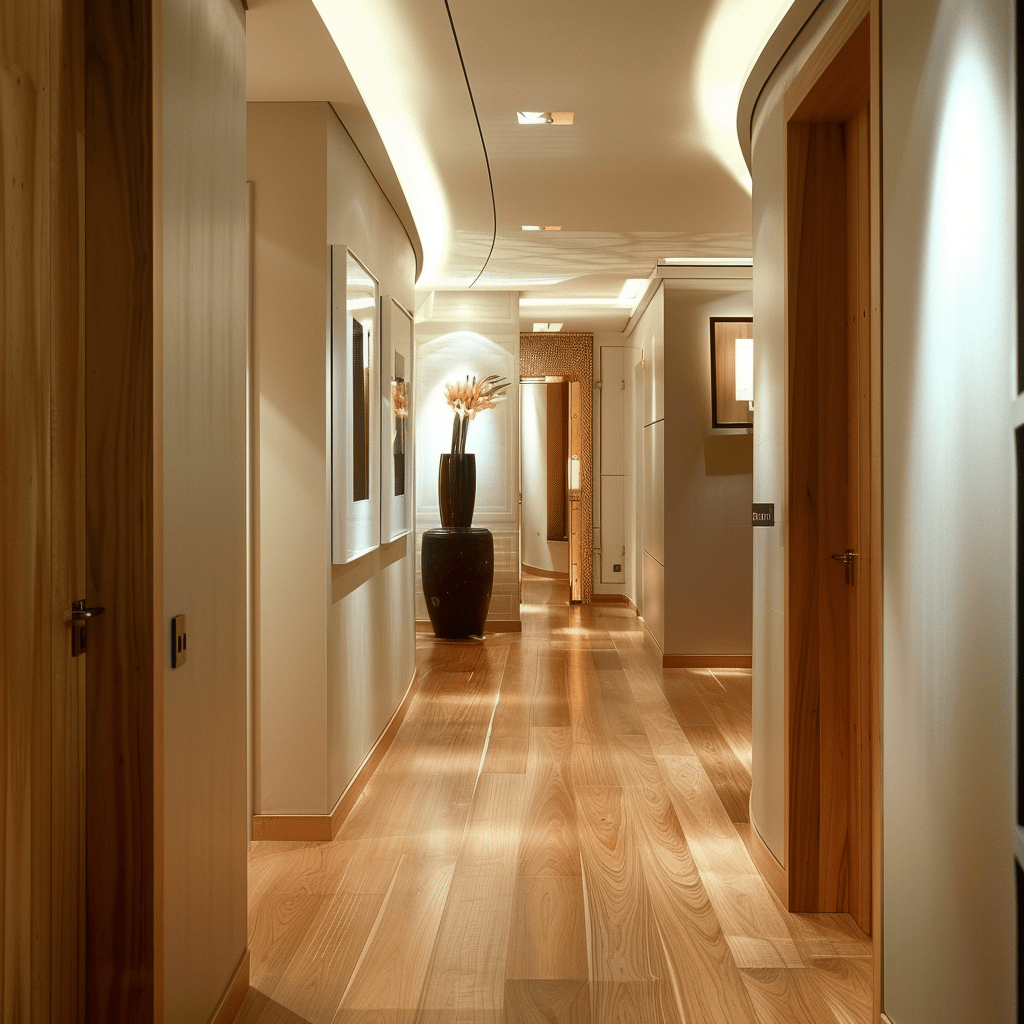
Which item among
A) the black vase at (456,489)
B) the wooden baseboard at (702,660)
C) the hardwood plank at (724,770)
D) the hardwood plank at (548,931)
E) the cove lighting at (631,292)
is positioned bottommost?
the hardwood plank at (724,770)

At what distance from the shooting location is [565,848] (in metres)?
3.38

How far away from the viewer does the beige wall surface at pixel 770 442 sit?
296 centimetres

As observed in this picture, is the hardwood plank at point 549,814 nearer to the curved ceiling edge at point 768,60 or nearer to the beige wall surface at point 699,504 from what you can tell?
the beige wall surface at point 699,504

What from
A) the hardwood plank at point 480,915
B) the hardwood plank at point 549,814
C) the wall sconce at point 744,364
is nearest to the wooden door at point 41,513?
the hardwood plank at point 480,915

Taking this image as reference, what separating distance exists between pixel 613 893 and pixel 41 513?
7.06 ft

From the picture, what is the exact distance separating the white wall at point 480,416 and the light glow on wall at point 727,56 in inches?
163

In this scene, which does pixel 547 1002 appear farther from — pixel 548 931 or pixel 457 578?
pixel 457 578

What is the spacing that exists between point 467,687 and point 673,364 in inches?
103

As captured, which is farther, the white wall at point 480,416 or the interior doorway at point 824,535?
the white wall at point 480,416

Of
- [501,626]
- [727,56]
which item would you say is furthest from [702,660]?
[727,56]

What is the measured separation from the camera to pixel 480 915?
9.38 feet

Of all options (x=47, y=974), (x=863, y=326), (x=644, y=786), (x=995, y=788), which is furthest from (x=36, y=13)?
(x=644, y=786)

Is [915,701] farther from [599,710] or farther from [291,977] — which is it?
[599,710]

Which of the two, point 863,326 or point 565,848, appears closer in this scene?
point 863,326
